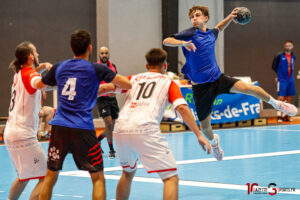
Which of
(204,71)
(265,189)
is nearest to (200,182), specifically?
(265,189)

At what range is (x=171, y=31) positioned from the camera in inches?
701

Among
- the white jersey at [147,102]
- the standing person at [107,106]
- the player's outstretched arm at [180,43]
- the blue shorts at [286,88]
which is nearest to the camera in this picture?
the white jersey at [147,102]

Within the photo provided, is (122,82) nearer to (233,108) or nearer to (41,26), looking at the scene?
(233,108)

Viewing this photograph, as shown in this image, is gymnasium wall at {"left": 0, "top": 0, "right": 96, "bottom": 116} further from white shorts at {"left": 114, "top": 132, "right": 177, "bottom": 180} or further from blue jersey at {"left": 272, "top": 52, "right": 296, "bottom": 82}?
white shorts at {"left": 114, "top": 132, "right": 177, "bottom": 180}

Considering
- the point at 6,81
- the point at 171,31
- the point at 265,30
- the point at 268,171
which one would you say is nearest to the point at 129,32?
the point at 171,31

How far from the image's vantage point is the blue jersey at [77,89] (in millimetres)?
5000

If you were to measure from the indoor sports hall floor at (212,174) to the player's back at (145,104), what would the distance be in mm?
1771

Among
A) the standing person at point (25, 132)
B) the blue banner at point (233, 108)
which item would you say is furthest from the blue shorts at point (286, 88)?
the standing person at point (25, 132)

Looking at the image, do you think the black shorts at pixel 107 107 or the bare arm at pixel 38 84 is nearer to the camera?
the bare arm at pixel 38 84

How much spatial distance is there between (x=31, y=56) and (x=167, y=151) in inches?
70.6

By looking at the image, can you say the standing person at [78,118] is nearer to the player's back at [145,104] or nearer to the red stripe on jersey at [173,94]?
the player's back at [145,104]

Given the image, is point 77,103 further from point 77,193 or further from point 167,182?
point 77,193

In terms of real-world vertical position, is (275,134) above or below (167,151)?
below

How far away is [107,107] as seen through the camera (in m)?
10.2
